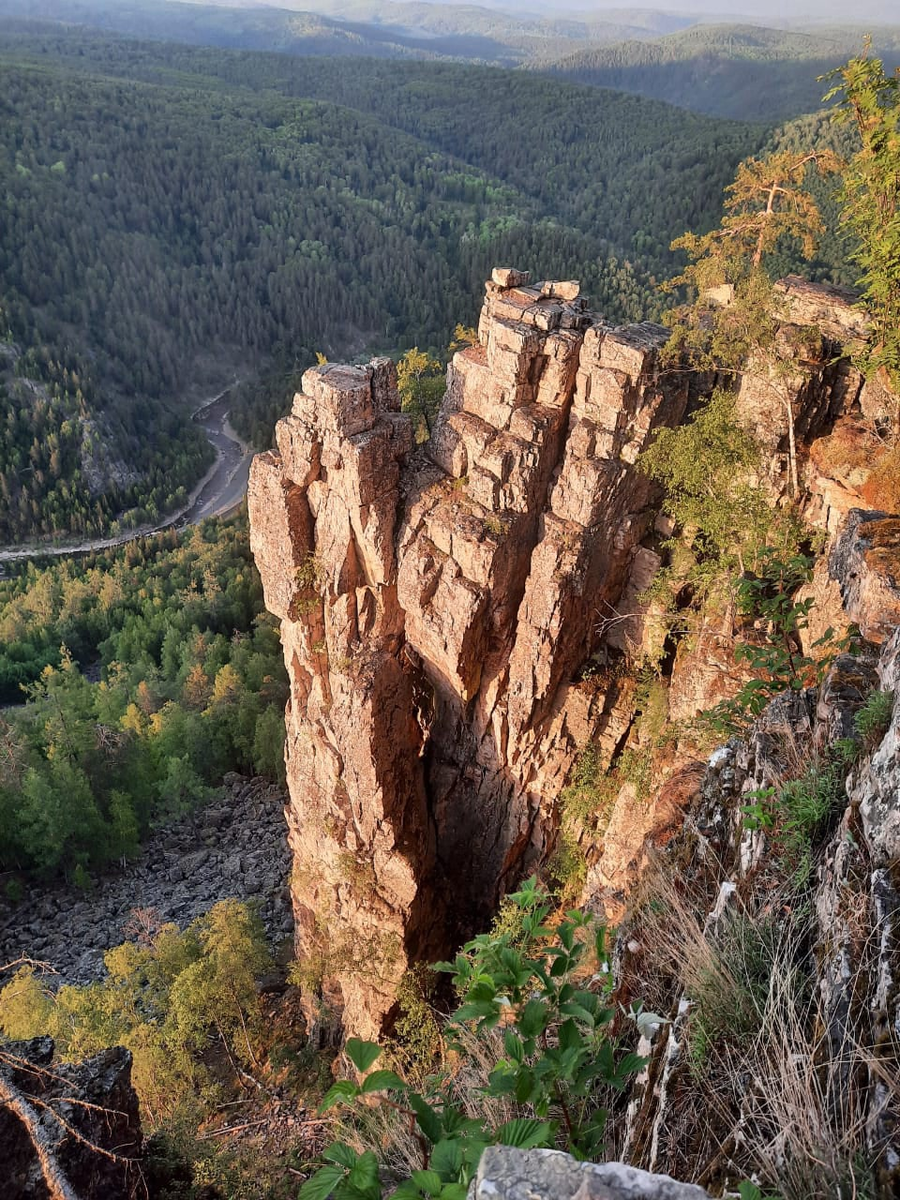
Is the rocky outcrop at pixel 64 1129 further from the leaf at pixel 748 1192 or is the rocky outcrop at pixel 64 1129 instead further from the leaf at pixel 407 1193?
the leaf at pixel 748 1192

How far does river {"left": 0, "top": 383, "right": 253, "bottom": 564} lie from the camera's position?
112m

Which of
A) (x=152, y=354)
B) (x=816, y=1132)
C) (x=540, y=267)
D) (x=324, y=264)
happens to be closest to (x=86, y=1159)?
(x=816, y=1132)

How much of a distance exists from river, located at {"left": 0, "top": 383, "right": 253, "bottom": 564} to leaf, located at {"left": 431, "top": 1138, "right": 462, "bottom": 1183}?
357ft

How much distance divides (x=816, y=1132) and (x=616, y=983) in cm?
420

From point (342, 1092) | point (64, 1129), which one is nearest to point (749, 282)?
point (342, 1092)

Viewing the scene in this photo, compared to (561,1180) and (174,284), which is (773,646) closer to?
(561,1180)

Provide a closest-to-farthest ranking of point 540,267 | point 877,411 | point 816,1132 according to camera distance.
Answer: point 816,1132 < point 877,411 < point 540,267

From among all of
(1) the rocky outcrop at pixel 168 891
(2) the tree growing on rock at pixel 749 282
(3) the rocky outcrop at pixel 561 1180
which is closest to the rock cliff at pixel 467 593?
(2) the tree growing on rock at pixel 749 282

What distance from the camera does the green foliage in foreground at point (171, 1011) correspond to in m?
28.0

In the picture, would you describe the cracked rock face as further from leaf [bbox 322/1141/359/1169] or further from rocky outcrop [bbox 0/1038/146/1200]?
leaf [bbox 322/1141/359/1169]

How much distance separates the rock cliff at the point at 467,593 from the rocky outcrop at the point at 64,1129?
13.3 m

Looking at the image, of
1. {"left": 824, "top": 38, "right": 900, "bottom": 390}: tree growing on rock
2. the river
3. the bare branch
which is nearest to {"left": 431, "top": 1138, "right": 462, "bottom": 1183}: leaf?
the bare branch

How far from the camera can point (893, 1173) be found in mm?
4789

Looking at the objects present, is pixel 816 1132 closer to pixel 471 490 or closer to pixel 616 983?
pixel 616 983
